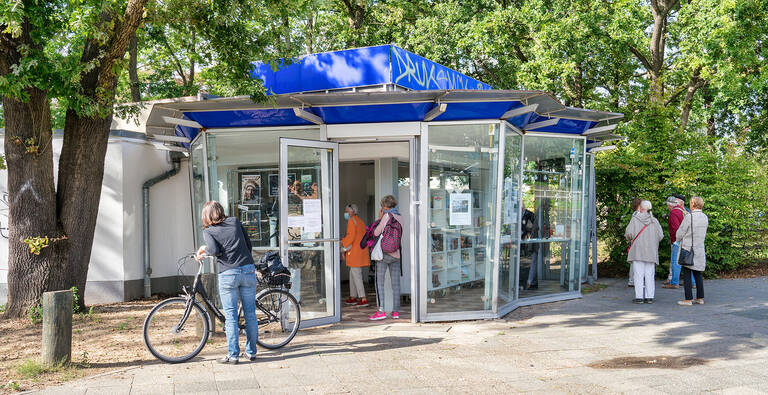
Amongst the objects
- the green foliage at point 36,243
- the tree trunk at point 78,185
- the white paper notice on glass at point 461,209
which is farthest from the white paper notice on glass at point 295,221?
the green foliage at point 36,243

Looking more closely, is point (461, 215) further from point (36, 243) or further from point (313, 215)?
point (36, 243)

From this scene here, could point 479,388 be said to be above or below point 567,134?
below

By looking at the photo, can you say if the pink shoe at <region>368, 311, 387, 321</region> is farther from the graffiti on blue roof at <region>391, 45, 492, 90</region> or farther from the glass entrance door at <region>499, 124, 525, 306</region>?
the graffiti on blue roof at <region>391, 45, 492, 90</region>

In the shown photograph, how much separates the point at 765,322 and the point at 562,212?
3282mm

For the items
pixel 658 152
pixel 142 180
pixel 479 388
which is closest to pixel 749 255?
pixel 658 152

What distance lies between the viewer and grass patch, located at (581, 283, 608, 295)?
10.6 metres

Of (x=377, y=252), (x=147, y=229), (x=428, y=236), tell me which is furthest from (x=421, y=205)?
(x=147, y=229)

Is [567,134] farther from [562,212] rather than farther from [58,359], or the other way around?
[58,359]

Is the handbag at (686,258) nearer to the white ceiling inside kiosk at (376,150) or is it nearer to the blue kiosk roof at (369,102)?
the blue kiosk roof at (369,102)

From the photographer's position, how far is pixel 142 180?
34.4 feet

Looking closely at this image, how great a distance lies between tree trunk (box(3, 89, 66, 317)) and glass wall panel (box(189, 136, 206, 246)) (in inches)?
75.5

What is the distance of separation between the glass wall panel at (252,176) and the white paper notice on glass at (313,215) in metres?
0.61

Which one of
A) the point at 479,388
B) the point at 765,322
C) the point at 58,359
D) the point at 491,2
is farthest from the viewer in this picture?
the point at 491,2

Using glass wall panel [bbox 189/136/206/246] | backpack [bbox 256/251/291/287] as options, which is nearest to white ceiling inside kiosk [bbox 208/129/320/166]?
glass wall panel [bbox 189/136/206/246]
